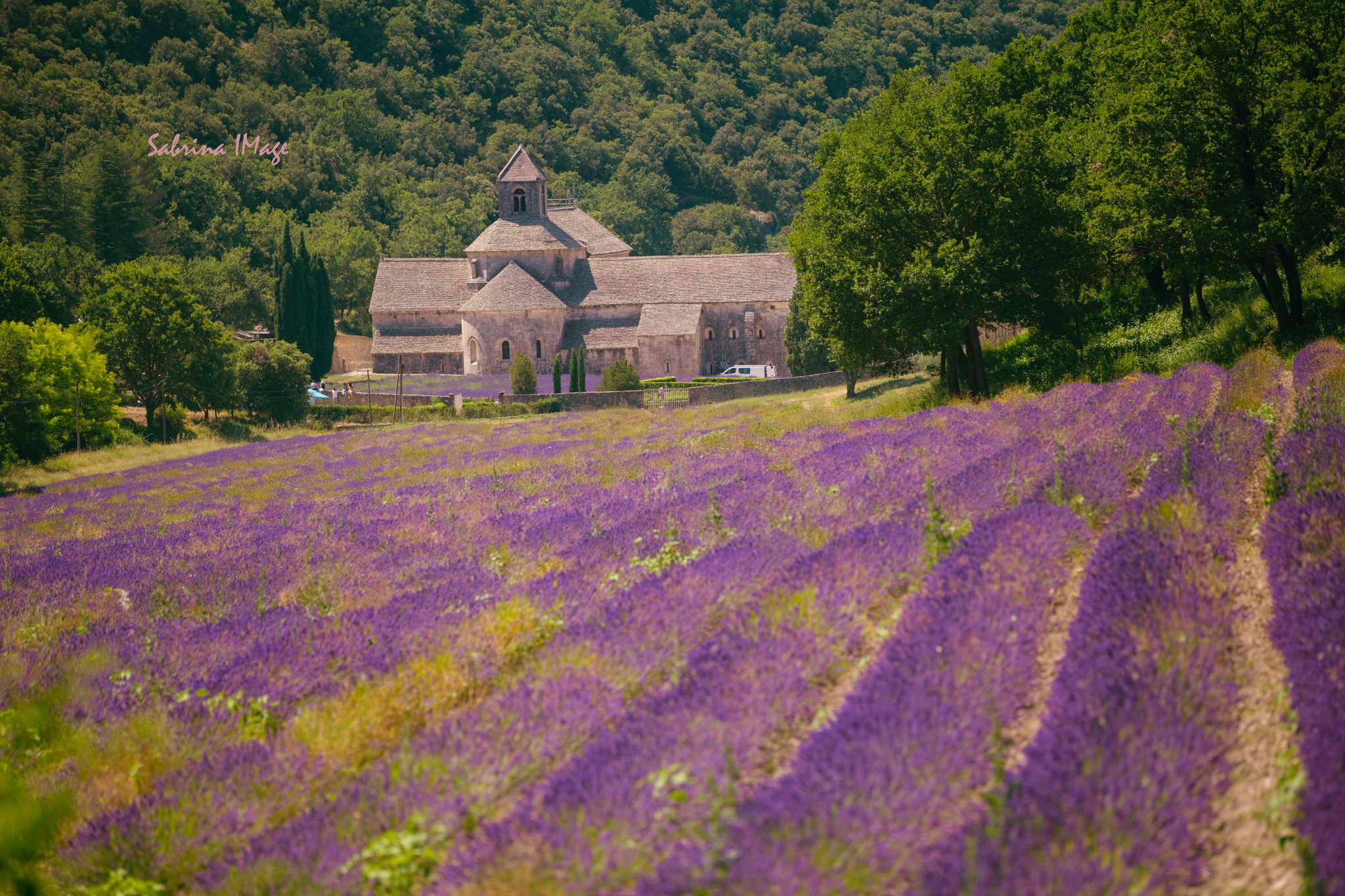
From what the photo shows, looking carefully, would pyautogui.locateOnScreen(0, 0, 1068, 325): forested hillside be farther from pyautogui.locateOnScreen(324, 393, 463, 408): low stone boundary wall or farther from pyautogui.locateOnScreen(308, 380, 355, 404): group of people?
pyautogui.locateOnScreen(324, 393, 463, 408): low stone boundary wall

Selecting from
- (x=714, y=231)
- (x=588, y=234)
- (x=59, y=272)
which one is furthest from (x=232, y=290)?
(x=714, y=231)

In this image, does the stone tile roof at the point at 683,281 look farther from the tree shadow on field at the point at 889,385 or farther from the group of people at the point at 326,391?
the tree shadow on field at the point at 889,385

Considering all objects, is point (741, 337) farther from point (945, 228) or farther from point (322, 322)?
point (945, 228)

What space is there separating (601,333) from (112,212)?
166 ft

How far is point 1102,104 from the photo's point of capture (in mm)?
27484

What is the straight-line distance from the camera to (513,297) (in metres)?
77.9

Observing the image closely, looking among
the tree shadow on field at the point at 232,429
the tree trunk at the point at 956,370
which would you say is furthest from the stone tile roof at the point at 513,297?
the tree trunk at the point at 956,370

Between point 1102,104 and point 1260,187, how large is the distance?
6.39 meters

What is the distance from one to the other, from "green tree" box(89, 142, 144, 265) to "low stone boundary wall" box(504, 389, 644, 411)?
2117 inches

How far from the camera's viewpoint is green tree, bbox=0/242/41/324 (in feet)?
197

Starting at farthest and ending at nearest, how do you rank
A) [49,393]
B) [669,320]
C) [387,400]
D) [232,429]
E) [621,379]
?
1. [669,320]
2. [387,400]
3. [621,379]
4. [232,429]
5. [49,393]
